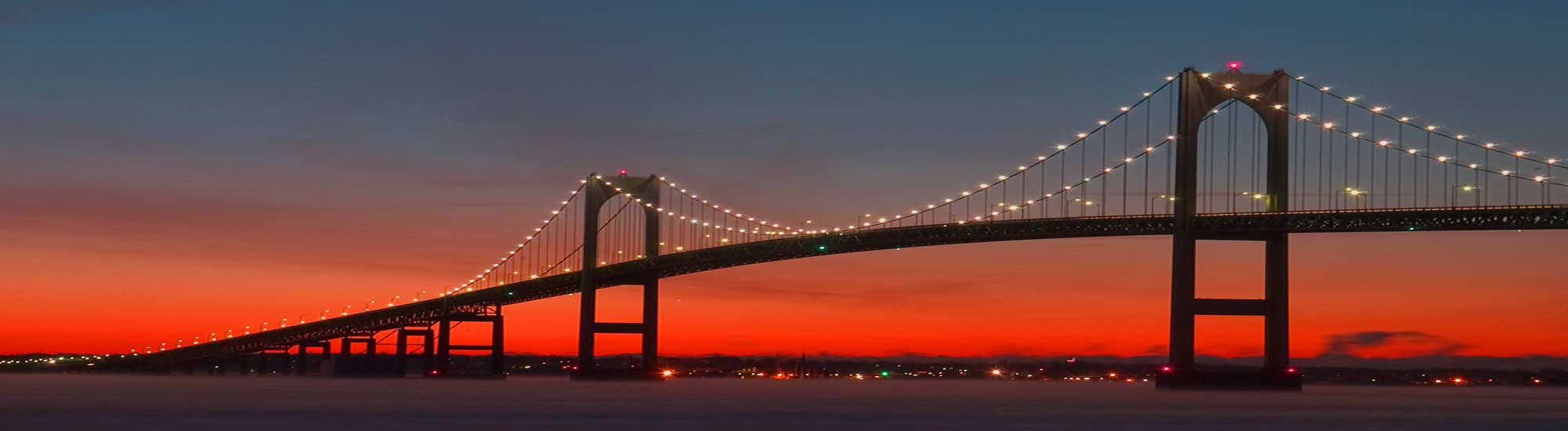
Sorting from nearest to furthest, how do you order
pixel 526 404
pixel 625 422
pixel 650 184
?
pixel 625 422 < pixel 526 404 < pixel 650 184

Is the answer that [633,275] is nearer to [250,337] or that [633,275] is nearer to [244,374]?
[250,337]

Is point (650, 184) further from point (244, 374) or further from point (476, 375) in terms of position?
point (244, 374)

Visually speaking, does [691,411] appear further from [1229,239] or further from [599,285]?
[599,285]

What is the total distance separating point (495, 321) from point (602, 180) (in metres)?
11.0

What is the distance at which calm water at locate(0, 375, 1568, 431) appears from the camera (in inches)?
1585

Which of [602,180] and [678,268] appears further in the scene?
[602,180]

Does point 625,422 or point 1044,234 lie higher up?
point 1044,234

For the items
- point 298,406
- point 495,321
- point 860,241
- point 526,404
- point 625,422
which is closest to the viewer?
point 625,422

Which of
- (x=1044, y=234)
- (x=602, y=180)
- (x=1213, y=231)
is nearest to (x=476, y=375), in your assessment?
(x=602, y=180)

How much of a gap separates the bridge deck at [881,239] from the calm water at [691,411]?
17.7 ft

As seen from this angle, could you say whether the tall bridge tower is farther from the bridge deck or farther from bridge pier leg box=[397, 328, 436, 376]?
bridge pier leg box=[397, 328, 436, 376]

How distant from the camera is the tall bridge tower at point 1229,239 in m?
64.6

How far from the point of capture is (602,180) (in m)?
95.1

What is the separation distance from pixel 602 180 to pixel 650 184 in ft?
7.85
